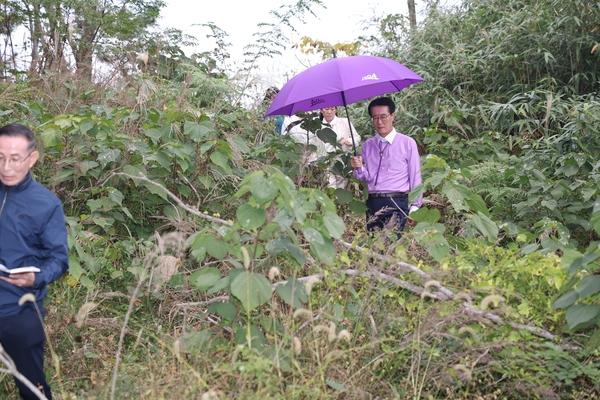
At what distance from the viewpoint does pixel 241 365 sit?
8.77 feet

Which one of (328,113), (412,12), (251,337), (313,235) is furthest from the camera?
(412,12)

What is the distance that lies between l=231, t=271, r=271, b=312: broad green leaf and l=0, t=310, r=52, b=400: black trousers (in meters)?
0.89

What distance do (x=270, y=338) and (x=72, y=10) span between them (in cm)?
893

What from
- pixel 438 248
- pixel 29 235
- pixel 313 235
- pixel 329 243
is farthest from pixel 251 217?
pixel 438 248

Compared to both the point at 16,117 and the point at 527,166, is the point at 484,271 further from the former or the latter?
the point at 16,117

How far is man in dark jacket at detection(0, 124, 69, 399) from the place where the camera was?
283 cm

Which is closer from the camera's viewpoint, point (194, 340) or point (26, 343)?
point (26, 343)

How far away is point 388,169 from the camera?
16.8 feet

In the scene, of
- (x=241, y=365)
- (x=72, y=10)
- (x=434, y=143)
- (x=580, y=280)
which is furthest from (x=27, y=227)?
(x=72, y=10)

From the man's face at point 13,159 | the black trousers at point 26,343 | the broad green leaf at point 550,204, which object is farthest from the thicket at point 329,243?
the man's face at point 13,159

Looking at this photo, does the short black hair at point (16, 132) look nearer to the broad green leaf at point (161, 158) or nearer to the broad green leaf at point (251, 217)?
the broad green leaf at point (251, 217)

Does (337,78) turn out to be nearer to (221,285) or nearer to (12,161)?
(221,285)

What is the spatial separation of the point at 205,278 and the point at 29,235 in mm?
810

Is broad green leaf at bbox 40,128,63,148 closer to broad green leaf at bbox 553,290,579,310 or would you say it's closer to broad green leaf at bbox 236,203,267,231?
broad green leaf at bbox 236,203,267,231
